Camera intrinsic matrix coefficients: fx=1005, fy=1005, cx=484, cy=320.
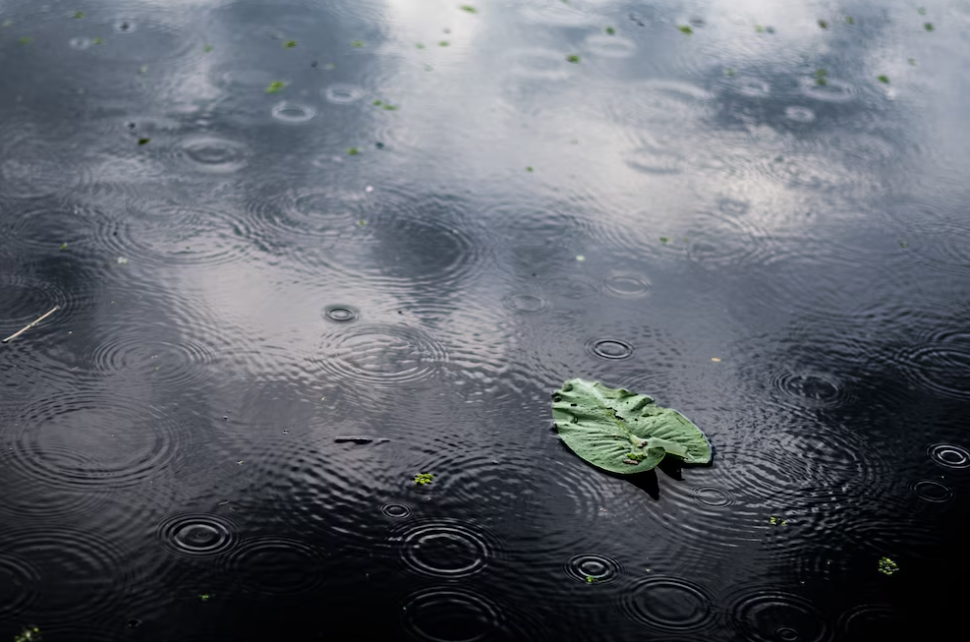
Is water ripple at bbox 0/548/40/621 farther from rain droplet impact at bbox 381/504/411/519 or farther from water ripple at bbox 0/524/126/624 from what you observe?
rain droplet impact at bbox 381/504/411/519

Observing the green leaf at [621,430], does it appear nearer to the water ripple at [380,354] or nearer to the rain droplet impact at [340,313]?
the water ripple at [380,354]

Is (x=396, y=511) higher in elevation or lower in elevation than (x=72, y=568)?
higher

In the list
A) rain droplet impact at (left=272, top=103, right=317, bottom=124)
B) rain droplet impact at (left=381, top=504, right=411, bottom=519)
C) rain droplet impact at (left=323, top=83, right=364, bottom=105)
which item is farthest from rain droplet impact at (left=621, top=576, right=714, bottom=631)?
rain droplet impact at (left=323, top=83, right=364, bottom=105)

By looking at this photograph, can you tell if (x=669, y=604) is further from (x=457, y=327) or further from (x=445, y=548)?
(x=457, y=327)

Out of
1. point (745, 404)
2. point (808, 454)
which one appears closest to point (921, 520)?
point (808, 454)

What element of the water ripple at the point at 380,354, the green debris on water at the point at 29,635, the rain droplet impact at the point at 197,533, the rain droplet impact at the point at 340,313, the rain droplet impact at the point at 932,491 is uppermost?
the rain droplet impact at the point at 340,313

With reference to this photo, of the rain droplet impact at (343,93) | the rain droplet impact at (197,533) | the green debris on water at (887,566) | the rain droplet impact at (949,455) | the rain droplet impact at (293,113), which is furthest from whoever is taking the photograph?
the rain droplet impact at (343,93)

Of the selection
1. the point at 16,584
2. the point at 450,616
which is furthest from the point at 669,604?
the point at 16,584

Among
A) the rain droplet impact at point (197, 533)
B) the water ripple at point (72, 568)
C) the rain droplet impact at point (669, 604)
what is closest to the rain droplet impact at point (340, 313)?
the rain droplet impact at point (197, 533)
